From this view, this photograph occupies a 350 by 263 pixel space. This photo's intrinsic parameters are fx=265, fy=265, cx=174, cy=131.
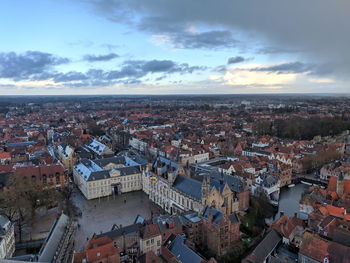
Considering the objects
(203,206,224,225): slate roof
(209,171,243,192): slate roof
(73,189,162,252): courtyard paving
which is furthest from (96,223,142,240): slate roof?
(209,171,243,192): slate roof

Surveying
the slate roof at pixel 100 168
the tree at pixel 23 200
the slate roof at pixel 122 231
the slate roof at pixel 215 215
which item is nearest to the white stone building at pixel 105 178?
the slate roof at pixel 100 168

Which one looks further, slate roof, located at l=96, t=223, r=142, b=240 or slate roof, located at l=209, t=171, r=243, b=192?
slate roof, located at l=209, t=171, r=243, b=192

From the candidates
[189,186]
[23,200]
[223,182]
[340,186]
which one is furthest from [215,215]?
[23,200]

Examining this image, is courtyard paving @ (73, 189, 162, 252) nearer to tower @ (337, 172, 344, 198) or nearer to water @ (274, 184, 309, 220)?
water @ (274, 184, 309, 220)

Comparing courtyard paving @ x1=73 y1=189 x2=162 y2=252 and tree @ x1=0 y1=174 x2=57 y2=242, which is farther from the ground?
tree @ x1=0 y1=174 x2=57 y2=242

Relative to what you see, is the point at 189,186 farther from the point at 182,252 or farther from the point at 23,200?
the point at 23,200

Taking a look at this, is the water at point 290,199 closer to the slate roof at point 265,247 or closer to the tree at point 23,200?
the slate roof at point 265,247
